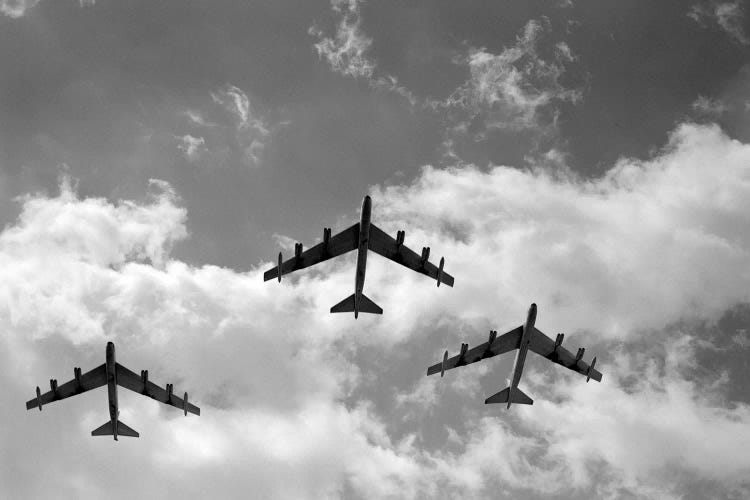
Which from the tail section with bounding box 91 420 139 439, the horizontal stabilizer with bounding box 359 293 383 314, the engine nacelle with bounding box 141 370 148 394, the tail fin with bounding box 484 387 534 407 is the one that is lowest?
the tail section with bounding box 91 420 139 439

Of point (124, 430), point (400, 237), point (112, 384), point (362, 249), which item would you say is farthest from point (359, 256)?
point (124, 430)

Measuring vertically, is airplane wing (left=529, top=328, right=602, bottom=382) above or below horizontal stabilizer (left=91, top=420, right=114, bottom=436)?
above

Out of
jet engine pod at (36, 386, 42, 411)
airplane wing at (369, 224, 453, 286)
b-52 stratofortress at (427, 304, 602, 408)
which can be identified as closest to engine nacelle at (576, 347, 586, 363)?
b-52 stratofortress at (427, 304, 602, 408)

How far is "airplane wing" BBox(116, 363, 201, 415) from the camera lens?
7238cm

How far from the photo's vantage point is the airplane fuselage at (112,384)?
67688mm

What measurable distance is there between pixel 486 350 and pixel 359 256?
1841 cm

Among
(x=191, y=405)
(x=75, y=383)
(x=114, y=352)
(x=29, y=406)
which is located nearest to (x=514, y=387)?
(x=191, y=405)

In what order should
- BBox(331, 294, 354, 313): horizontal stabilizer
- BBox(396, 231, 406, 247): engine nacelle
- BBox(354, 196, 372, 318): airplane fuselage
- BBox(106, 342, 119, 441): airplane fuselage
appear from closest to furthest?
BBox(354, 196, 372, 318): airplane fuselage, BBox(396, 231, 406, 247): engine nacelle, BBox(106, 342, 119, 441): airplane fuselage, BBox(331, 294, 354, 313): horizontal stabilizer

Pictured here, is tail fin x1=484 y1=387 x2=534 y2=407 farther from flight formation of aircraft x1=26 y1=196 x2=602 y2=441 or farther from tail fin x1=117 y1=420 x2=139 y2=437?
tail fin x1=117 y1=420 x2=139 y2=437

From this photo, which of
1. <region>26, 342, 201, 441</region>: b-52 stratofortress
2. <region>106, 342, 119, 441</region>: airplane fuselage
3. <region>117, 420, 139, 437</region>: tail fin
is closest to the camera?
<region>106, 342, 119, 441</region>: airplane fuselage

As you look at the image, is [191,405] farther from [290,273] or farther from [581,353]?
[581,353]

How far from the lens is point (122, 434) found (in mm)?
74312

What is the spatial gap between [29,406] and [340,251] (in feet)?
120

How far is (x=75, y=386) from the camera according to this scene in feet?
239
